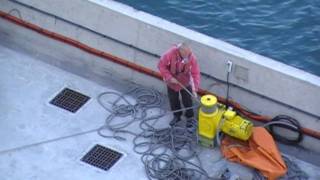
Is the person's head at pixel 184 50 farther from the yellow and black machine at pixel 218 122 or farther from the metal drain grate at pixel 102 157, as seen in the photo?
the metal drain grate at pixel 102 157

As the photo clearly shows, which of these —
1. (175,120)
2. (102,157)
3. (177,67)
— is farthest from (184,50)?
(102,157)

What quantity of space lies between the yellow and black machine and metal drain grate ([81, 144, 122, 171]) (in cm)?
145

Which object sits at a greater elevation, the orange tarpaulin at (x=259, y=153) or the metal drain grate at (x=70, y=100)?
the metal drain grate at (x=70, y=100)

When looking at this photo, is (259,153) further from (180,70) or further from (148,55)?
(148,55)

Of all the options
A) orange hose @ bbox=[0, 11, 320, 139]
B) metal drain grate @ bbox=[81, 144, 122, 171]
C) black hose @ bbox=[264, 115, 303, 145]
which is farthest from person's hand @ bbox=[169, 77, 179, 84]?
black hose @ bbox=[264, 115, 303, 145]

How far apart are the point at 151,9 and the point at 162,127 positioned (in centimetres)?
495

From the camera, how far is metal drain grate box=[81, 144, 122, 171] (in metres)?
12.1

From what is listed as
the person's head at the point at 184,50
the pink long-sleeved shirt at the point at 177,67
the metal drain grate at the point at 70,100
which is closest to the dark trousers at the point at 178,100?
the pink long-sleeved shirt at the point at 177,67

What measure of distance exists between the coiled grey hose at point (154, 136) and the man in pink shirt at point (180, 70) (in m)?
0.43

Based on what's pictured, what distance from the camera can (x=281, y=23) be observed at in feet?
55.1

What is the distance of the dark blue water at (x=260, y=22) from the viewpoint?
1608 centimetres

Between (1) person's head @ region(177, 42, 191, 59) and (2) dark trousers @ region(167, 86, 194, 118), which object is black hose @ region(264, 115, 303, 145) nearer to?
(2) dark trousers @ region(167, 86, 194, 118)

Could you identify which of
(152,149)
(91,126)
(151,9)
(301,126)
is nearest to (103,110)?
(91,126)

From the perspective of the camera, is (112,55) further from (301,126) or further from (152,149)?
(301,126)
